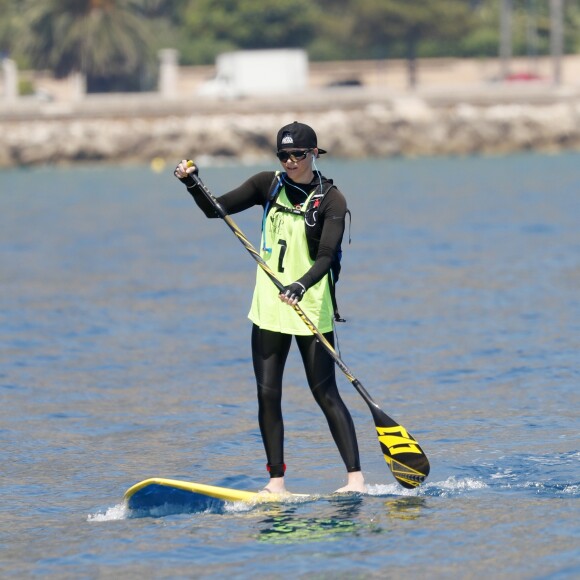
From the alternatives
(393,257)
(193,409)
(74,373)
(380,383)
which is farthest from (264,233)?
(393,257)

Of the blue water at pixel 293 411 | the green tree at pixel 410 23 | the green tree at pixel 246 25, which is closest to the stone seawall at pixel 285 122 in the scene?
the green tree at pixel 410 23

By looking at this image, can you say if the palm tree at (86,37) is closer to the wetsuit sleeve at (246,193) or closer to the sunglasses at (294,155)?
the wetsuit sleeve at (246,193)

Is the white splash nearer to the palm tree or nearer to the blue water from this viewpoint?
the blue water

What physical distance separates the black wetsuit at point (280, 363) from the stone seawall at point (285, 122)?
204ft

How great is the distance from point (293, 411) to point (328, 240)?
3.95 meters

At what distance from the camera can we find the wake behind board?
8609 millimetres

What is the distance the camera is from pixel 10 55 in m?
86.1

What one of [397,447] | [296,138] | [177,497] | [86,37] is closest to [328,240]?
[296,138]

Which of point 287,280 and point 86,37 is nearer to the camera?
point 287,280

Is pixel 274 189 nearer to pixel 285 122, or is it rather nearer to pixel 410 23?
pixel 285 122

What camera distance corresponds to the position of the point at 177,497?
28.5 feet

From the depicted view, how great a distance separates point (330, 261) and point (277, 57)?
72.6m

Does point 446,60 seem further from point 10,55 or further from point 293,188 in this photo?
point 293,188

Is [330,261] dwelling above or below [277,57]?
below
